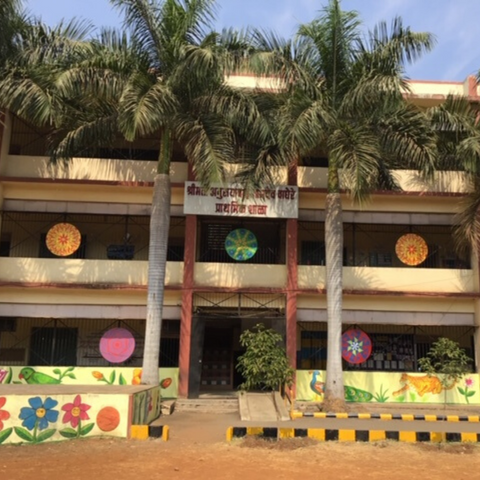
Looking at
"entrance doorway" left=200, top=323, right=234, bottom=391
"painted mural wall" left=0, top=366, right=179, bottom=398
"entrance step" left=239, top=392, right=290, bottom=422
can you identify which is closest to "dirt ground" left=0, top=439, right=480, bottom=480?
"entrance step" left=239, top=392, right=290, bottom=422

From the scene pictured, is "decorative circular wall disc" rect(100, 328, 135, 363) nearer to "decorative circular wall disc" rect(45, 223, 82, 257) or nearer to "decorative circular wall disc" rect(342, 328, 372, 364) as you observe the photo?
"decorative circular wall disc" rect(45, 223, 82, 257)

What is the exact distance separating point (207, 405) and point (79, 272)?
589 centimetres

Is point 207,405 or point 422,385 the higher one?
point 422,385

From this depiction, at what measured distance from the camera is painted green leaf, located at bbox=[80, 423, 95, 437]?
31.5 feet

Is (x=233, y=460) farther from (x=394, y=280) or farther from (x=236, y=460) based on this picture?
(x=394, y=280)

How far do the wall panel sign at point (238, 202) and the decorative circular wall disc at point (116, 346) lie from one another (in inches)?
178

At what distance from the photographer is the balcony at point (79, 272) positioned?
16312 mm

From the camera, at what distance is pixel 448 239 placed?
65.5 feet

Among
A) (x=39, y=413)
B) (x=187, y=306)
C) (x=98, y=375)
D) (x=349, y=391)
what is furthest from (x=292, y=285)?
(x=39, y=413)

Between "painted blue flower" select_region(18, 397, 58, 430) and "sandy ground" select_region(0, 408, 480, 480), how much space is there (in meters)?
0.41

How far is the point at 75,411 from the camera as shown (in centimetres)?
960

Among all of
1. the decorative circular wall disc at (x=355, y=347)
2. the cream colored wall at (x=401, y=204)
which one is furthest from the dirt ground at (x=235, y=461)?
the cream colored wall at (x=401, y=204)

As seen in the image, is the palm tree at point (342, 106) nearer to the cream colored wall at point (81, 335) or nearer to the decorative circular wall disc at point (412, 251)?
the decorative circular wall disc at point (412, 251)

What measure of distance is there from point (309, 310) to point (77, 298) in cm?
751
